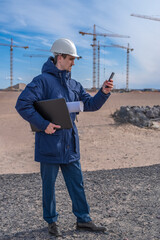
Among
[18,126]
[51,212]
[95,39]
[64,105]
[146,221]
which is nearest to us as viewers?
[64,105]

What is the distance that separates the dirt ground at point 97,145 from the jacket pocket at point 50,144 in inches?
239

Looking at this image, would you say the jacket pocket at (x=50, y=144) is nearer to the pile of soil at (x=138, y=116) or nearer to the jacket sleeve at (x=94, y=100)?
the jacket sleeve at (x=94, y=100)

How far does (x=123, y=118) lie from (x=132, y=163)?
20.5ft

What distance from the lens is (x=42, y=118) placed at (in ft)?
10.0

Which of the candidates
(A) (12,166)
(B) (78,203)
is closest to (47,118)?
(B) (78,203)

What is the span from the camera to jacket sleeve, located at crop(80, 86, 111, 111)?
340 centimetres

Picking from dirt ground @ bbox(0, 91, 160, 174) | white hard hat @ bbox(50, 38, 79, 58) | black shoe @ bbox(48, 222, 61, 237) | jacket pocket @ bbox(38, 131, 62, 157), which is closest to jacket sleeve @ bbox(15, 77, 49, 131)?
jacket pocket @ bbox(38, 131, 62, 157)

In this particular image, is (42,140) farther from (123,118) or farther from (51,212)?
(123,118)

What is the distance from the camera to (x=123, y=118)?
15969mm

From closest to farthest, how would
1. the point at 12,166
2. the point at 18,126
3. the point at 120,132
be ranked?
the point at 12,166, the point at 120,132, the point at 18,126

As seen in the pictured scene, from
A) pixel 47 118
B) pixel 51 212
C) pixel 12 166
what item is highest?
pixel 47 118

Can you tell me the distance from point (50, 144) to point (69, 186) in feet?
1.95

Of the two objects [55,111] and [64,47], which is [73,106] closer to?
[55,111]

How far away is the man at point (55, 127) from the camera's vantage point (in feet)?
10.1
